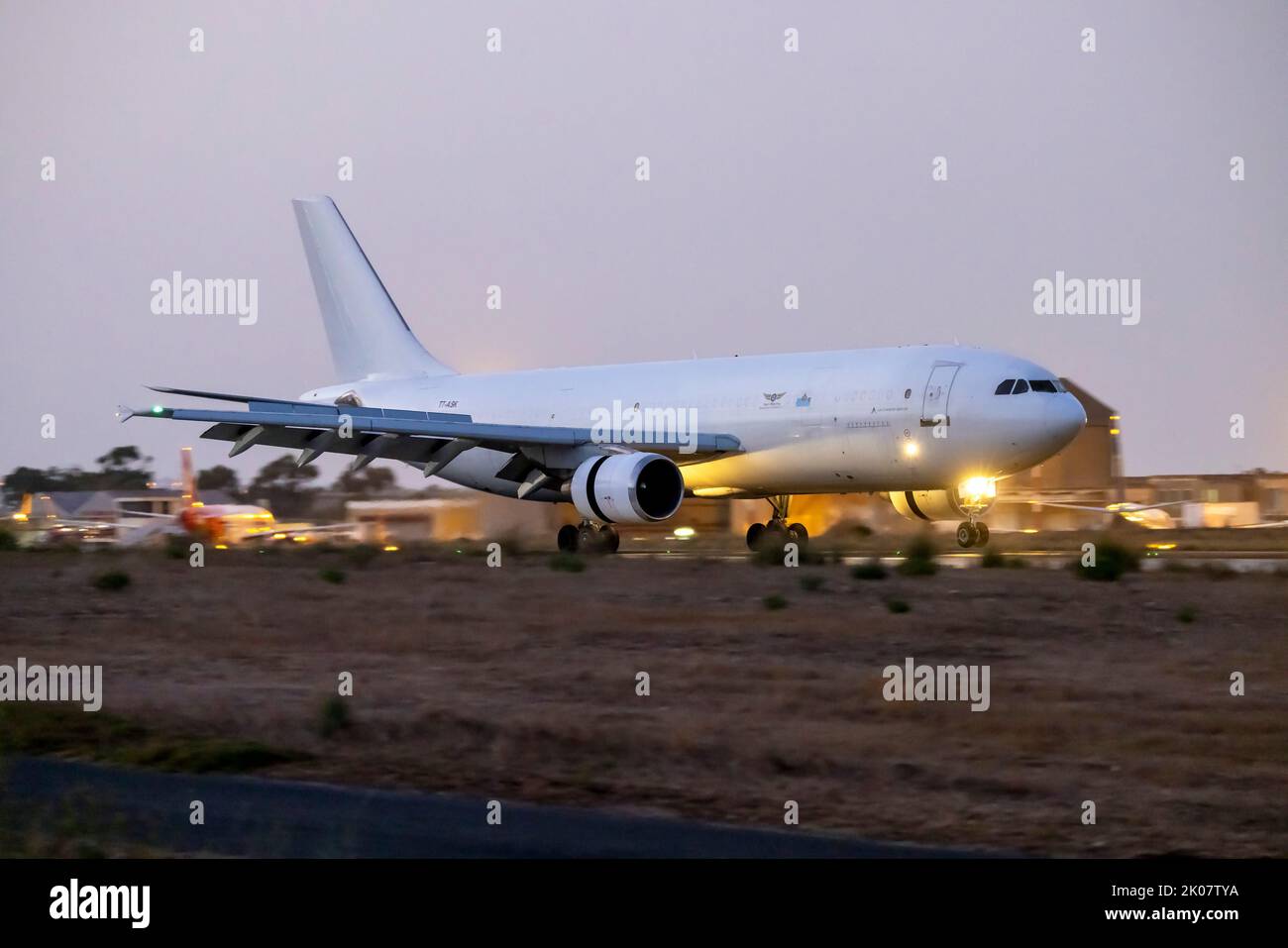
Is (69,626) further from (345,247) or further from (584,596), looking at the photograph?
(345,247)

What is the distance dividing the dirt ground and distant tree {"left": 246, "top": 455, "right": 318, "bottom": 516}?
13.2 meters

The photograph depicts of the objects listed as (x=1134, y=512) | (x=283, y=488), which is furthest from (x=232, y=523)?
(x=1134, y=512)

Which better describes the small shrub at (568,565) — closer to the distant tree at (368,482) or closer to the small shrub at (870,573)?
the small shrub at (870,573)

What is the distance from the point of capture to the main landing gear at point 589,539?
32281 mm

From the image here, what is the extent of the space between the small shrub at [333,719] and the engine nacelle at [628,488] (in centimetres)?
1551

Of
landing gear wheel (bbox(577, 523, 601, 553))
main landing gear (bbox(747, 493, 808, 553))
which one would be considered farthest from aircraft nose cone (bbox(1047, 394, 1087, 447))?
landing gear wheel (bbox(577, 523, 601, 553))

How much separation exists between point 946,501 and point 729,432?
4.19 meters

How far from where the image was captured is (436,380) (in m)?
39.8

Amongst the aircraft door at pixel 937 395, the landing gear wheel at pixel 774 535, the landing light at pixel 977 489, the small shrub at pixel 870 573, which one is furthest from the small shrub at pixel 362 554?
the landing light at pixel 977 489

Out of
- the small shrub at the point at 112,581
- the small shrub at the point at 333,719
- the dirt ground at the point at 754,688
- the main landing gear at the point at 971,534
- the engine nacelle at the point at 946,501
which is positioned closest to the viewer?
the dirt ground at the point at 754,688

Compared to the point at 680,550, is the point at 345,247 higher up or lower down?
higher up
